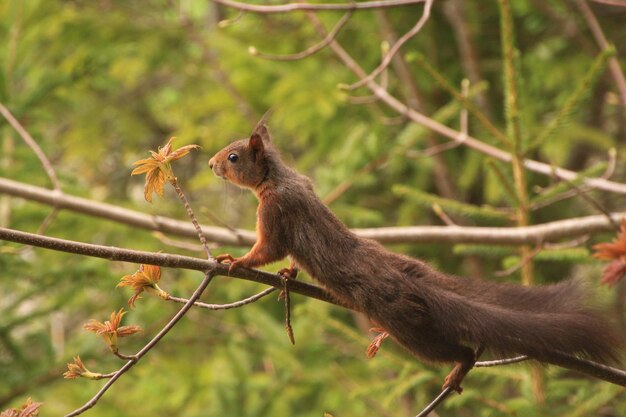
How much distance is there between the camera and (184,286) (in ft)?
17.1

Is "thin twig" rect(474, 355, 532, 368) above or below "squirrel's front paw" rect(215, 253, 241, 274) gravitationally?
below

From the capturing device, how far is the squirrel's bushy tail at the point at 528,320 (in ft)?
7.01

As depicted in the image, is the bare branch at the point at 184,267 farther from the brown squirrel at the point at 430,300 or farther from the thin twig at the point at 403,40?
the thin twig at the point at 403,40

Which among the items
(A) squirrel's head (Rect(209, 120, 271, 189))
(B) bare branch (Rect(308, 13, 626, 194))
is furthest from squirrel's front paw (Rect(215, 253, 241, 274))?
(B) bare branch (Rect(308, 13, 626, 194))

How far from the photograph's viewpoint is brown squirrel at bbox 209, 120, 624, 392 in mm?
2158

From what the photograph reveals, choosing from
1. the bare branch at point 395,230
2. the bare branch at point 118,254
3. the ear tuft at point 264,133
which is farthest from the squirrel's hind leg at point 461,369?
the bare branch at point 395,230

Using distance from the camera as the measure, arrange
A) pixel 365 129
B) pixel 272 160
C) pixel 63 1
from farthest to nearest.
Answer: pixel 63 1, pixel 365 129, pixel 272 160

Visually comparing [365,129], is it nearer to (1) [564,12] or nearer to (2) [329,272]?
(1) [564,12]

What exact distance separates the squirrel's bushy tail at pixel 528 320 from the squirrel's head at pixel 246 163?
808 millimetres

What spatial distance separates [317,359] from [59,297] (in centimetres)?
168

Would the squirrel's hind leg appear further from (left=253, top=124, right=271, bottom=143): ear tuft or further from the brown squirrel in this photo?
(left=253, top=124, right=271, bottom=143): ear tuft

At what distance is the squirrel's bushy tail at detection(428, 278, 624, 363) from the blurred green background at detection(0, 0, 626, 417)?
1016 mm

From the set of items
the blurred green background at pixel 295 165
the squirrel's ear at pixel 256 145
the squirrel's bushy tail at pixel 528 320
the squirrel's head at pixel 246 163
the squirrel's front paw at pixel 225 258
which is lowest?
the blurred green background at pixel 295 165

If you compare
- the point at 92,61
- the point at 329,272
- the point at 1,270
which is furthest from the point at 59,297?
the point at 329,272
